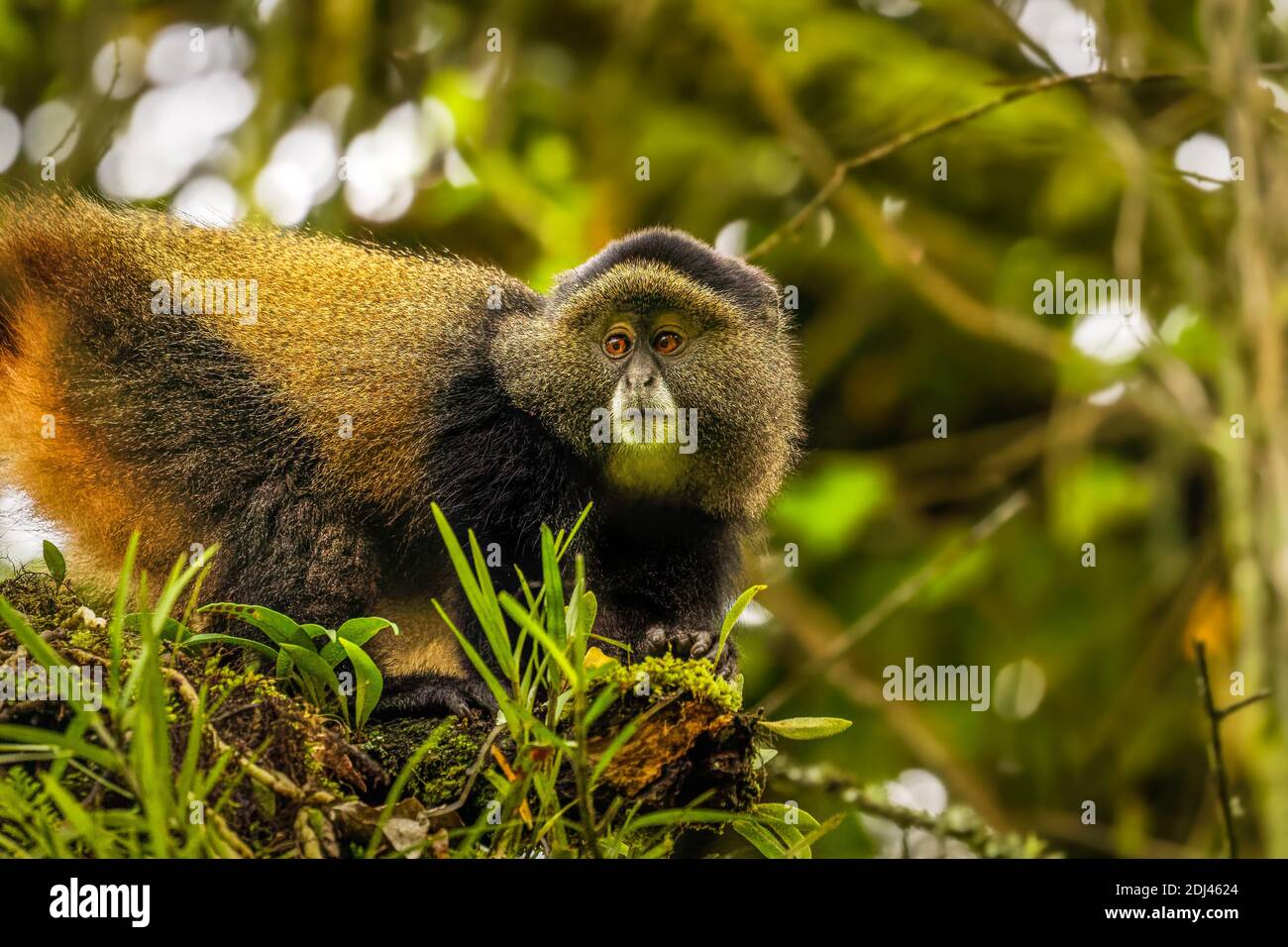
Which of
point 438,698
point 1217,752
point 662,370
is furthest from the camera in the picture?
point 662,370

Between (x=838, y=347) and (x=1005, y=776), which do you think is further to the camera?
(x=838, y=347)

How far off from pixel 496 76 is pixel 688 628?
5468mm

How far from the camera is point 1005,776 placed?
9164 mm

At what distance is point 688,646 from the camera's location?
4.68 m

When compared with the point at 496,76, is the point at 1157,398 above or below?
below

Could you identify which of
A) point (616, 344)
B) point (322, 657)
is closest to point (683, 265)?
point (616, 344)

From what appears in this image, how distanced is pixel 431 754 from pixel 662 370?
2.31m

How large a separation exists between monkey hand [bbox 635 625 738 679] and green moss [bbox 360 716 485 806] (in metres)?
0.98

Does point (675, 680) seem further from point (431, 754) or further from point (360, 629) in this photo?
point (360, 629)

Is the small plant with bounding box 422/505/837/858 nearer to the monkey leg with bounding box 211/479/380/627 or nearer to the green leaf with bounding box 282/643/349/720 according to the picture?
the green leaf with bounding box 282/643/349/720

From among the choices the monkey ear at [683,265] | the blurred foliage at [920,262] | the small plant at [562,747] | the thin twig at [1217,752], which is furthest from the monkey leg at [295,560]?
the thin twig at [1217,752]
